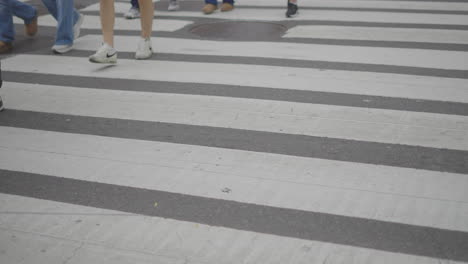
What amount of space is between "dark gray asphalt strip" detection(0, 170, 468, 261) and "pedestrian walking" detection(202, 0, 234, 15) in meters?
5.39

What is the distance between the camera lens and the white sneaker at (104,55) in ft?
20.7

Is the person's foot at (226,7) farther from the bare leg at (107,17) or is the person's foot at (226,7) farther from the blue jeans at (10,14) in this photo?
the bare leg at (107,17)

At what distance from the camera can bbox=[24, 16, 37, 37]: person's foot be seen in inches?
310

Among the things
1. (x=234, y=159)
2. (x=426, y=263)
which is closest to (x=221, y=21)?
(x=234, y=159)

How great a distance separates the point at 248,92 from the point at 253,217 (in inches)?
88.8

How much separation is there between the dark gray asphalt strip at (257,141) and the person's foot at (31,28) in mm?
2980

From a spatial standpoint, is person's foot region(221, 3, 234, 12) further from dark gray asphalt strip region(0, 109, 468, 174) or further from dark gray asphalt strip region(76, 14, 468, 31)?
dark gray asphalt strip region(0, 109, 468, 174)

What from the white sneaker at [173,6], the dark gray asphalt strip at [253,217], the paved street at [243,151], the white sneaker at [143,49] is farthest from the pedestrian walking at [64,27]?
the dark gray asphalt strip at [253,217]

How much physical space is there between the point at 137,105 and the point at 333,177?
212 centimetres

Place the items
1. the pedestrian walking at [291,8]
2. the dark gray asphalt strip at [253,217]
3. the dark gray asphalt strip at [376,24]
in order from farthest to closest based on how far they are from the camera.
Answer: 1. the pedestrian walking at [291,8]
2. the dark gray asphalt strip at [376,24]
3. the dark gray asphalt strip at [253,217]

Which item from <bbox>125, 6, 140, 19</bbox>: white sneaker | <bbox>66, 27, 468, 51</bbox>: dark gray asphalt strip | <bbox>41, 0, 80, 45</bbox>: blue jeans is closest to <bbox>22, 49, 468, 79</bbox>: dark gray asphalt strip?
<bbox>41, 0, 80, 45</bbox>: blue jeans

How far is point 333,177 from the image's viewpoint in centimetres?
385

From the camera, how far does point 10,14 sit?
24.5 feet

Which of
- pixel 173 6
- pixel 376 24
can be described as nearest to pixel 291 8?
pixel 376 24
